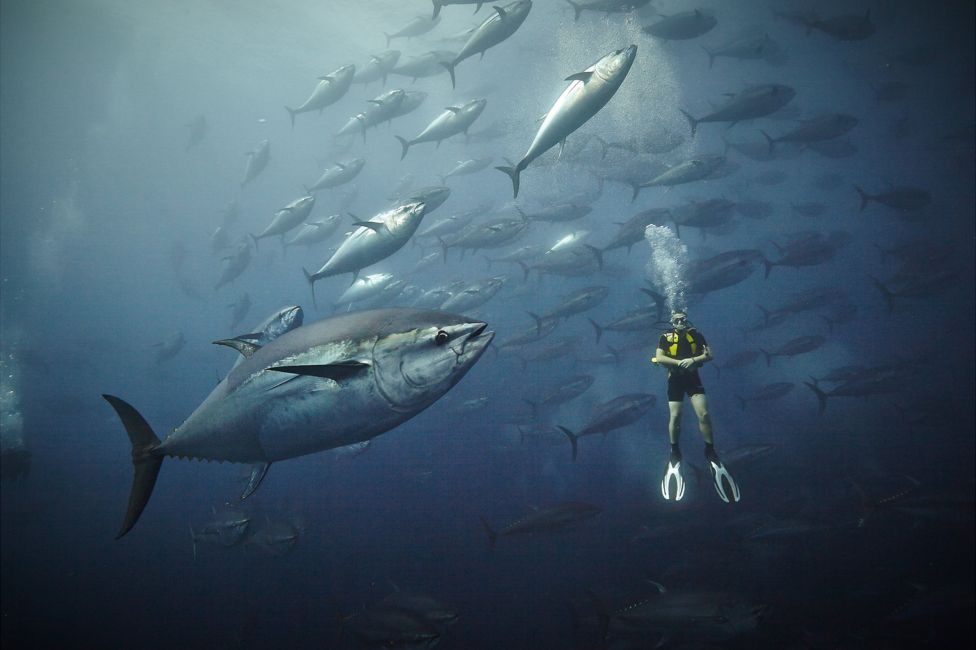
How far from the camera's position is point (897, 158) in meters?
34.3

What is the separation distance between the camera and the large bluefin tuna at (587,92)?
323 cm

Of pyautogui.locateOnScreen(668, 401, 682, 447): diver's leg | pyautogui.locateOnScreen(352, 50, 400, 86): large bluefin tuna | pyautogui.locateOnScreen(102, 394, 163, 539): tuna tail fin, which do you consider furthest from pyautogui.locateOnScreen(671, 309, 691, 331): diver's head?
pyautogui.locateOnScreen(352, 50, 400, 86): large bluefin tuna

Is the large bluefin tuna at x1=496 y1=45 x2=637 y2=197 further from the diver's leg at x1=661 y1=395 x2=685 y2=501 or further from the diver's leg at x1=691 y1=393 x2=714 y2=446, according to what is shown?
the diver's leg at x1=661 y1=395 x2=685 y2=501

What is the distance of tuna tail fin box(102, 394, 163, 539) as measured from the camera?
2.23 m

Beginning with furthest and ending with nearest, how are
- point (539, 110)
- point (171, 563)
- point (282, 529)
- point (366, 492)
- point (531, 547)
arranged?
1. point (539, 110)
2. point (366, 492)
3. point (171, 563)
4. point (531, 547)
5. point (282, 529)

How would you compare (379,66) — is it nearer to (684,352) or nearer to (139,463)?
(684,352)

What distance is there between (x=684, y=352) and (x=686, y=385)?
443 mm

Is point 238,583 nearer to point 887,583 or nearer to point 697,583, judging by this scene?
point 697,583

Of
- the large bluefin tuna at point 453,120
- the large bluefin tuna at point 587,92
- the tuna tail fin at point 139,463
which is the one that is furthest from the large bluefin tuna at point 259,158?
the tuna tail fin at point 139,463

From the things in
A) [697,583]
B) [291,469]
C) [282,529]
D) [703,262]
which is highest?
[703,262]

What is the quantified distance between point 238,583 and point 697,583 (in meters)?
11.4

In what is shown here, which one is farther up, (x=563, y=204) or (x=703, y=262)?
(x=563, y=204)

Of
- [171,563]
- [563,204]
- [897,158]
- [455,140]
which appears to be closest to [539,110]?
[455,140]

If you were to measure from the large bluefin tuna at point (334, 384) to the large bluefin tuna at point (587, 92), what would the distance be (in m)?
2.44
